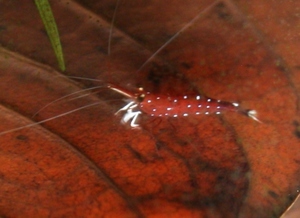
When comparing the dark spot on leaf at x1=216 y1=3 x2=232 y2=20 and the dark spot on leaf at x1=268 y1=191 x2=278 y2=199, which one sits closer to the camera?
the dark spot on leaf at x1=268 y1=191 x2=278 y2=199

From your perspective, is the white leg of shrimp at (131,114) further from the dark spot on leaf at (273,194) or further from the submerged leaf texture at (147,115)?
the dark spot on leaf at (273,194)

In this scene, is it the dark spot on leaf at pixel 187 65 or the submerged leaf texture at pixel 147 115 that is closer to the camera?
the submerged leaf texture at pixel 147 115

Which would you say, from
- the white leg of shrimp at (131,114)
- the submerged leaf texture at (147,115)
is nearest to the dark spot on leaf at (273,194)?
the submerged leaf texture at (147,115)

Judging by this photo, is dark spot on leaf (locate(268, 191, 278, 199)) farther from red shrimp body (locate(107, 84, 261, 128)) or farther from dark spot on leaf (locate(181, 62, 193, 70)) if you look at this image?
dark spot on leaf (locate(181, 62, 193, 70))

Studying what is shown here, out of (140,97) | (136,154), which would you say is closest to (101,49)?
(140,97)

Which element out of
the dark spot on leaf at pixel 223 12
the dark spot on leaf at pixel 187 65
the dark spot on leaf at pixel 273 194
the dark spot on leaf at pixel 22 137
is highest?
the dark spot on leaf at pixel 223 12

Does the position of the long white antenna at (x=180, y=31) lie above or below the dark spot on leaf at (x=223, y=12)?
below

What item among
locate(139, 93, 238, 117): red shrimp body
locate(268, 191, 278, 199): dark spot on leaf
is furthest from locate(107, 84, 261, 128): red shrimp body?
locate(268, 191, 278, 199): dark spot on leaf

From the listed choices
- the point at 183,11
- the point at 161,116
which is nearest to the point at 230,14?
the point at 183,11
